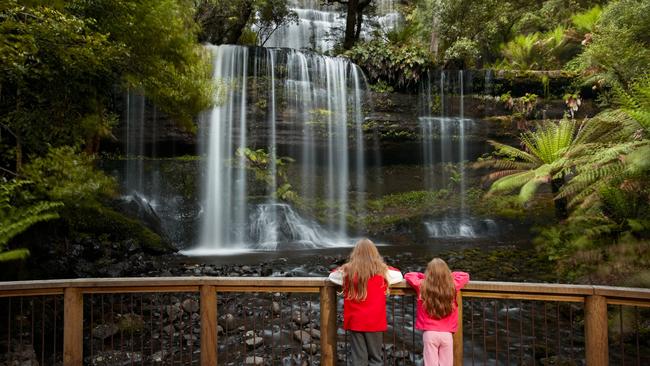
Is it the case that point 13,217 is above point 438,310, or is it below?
above

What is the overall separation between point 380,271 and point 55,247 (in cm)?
768

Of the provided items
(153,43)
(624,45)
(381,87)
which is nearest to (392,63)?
(381,87)

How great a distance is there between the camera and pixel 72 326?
3.57 meters

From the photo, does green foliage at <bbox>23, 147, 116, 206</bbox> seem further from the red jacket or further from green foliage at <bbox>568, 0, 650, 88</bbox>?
green foliage at <bbox>568, 0, 650, 88</bbox>

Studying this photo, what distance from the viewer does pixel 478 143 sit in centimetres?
1830

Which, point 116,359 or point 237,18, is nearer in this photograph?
point 116,359

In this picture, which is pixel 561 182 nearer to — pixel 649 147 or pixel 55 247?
pixel 649 147

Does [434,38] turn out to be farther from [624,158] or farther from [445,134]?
[624,158]

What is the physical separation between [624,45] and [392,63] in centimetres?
808

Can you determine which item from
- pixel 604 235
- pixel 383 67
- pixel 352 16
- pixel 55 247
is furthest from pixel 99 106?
pixel 352 16

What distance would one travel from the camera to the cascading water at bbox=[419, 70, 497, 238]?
59.0 ft

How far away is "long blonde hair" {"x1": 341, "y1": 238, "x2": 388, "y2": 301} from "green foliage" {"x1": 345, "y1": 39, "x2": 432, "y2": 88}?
1519 centimetres

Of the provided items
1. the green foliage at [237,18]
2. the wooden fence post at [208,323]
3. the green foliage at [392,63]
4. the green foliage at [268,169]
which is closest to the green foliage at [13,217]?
the wooden fence post at [208,323]

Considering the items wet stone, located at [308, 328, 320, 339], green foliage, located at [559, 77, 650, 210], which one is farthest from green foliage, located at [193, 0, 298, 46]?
wet stone, located at [308, 328, 320, 339]
